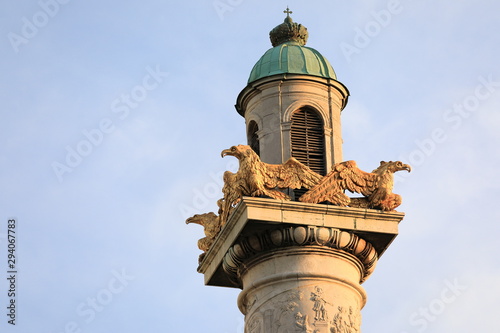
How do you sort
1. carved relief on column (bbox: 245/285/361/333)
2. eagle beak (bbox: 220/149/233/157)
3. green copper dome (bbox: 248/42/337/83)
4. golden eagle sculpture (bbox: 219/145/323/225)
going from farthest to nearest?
green copper dome (bbox: 248/42/337/83) → eagle beak (bbox: 220/149/233/157) → golden eagle sculpture (bbox: 219/145/323/225) → carved relief on column (bbox: 245/285/361/333)

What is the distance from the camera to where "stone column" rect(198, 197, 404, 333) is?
38.1 meters

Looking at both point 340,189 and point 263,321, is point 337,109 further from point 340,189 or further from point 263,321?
point 263,321

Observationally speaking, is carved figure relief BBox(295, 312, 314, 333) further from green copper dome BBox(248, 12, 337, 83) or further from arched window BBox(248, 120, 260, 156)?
green copper dome BBox(248, 12, 337, 83)

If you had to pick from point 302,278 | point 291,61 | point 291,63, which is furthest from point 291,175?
point 291,61

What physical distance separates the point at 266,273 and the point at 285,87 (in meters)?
6.60

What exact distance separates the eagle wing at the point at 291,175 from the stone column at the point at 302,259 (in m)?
1.08

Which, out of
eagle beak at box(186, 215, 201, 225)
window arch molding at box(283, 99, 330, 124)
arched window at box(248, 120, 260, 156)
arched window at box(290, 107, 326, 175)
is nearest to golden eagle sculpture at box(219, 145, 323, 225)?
arched window at box(290, 107, 326, 175)

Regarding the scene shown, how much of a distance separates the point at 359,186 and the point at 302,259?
10.0ft

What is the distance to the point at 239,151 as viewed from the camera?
3984 centimetres

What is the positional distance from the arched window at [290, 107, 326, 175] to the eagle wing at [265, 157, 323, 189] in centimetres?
146

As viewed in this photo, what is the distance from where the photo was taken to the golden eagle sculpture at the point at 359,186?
39.8 m

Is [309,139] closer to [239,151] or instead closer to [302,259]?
[239,151]

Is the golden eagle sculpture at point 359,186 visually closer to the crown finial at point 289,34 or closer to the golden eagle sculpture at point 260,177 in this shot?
the golden eagle sculpture at point 260,177

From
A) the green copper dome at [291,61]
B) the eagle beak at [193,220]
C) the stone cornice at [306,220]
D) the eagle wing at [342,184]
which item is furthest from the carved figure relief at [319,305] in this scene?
the green copper dome at [291,61]
